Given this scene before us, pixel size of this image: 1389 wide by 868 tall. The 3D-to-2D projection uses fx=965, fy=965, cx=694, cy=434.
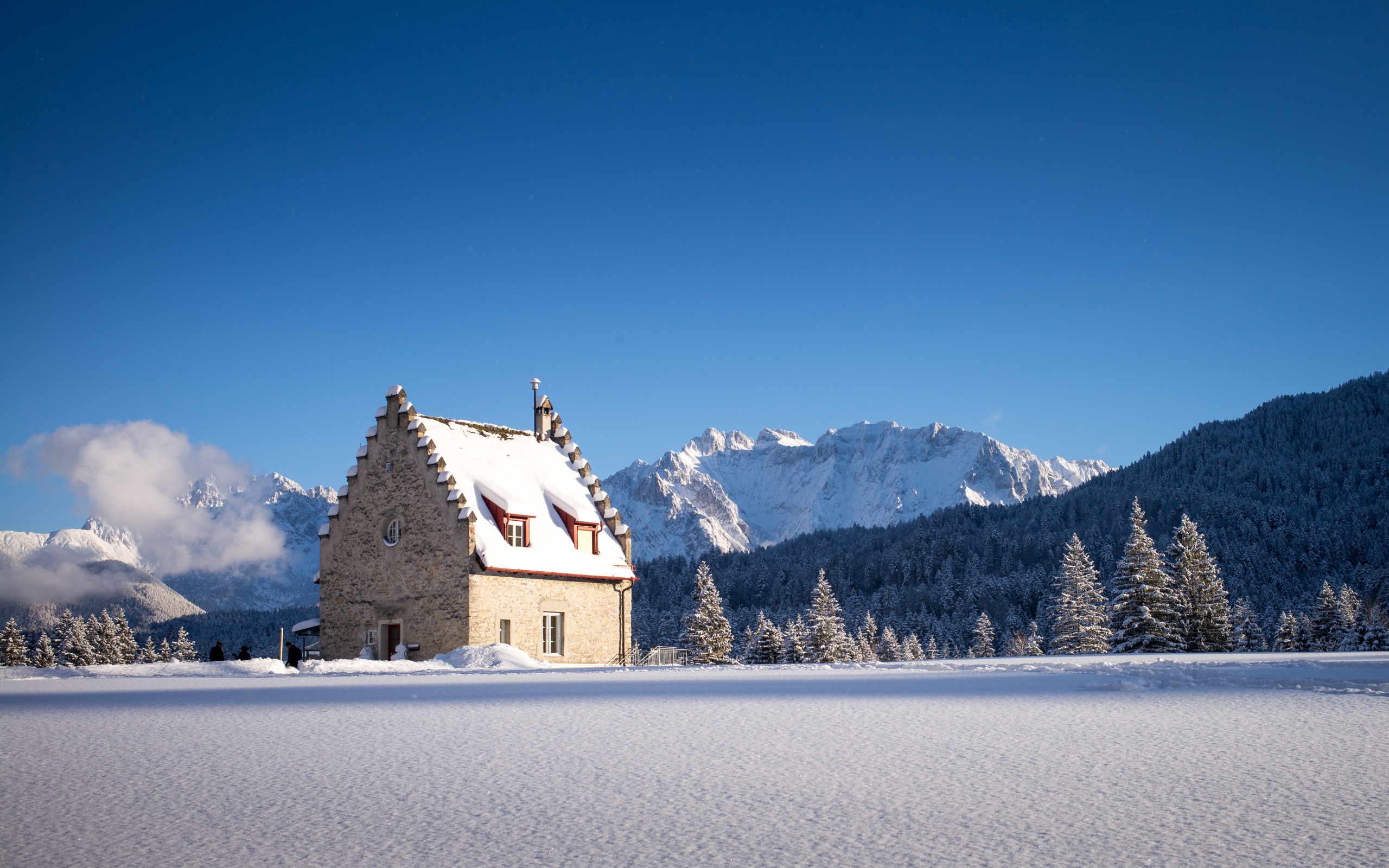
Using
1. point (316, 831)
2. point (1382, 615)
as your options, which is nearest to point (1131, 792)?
point (316, 831)

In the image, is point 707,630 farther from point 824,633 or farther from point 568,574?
point 568,574

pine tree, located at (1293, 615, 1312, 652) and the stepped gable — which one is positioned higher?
the stepped gable

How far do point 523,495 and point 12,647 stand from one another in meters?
50.9

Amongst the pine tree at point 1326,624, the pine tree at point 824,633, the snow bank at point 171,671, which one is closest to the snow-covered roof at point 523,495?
the snow bank at point 171,671

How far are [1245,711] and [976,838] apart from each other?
24.8ft

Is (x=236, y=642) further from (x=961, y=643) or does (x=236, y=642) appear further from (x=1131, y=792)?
(x=1131, y=792)

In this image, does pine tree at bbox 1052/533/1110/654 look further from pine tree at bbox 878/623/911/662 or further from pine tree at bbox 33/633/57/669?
pine tree at bbox 33/633/57/669

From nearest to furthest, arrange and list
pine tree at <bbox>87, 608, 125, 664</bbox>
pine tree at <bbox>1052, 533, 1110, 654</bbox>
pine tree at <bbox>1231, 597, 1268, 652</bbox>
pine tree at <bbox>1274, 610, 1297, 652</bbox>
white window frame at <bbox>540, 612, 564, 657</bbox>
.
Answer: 1. white window frame at <bbox>540, 612, 564, 657</bbox>
2. pine tree at <bbox>1052, 533, 1110, 654</bbox>
3. pine tree at <bbox>1274, 610, 1297, 652</bbox>
4. pine tree at <bbox>1231, 597, 1268, 652</bbox>
5. pine tree at <bbox>87, 608, 125, 664</bbox>

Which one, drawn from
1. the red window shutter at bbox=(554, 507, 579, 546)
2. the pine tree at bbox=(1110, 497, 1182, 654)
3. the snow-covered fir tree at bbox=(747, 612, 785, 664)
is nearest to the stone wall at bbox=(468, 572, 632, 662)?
the red window shutter at bbox=(554, 507, 579, 546)

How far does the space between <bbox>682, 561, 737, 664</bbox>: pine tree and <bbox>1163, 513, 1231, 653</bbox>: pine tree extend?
881 inches

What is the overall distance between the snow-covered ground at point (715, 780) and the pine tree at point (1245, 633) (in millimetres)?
55971

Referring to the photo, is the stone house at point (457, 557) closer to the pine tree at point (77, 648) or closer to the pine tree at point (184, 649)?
the pine tree at point (77, 648)

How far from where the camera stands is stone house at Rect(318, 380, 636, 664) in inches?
1277

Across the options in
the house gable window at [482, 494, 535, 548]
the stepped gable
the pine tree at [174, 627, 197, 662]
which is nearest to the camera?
the stepped gable
